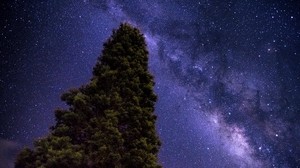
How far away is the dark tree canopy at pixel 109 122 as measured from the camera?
8.67 m

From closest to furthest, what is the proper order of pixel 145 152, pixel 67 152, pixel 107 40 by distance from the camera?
pixel 67 152 → pixel 145 152 → pixel 107 40

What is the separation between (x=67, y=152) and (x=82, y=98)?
62.1 inches

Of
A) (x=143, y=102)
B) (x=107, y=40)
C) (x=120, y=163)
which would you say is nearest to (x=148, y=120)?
(x=143, y=102)

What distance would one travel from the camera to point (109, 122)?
8.91 metres

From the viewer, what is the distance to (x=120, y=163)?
887 cm

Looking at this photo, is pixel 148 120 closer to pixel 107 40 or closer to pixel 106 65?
pixel 106 65

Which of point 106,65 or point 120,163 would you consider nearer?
point 120,163

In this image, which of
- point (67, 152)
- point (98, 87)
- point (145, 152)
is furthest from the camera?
point (98, 87)

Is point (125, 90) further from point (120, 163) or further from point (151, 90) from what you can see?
point (120, 163)

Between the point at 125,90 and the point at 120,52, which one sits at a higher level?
the point at 120,52

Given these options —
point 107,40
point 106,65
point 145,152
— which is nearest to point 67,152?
point 145,152

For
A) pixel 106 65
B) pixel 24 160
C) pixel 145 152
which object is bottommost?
pixel 24 160

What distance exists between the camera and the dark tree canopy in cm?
867

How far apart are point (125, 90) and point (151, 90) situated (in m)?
0.87
